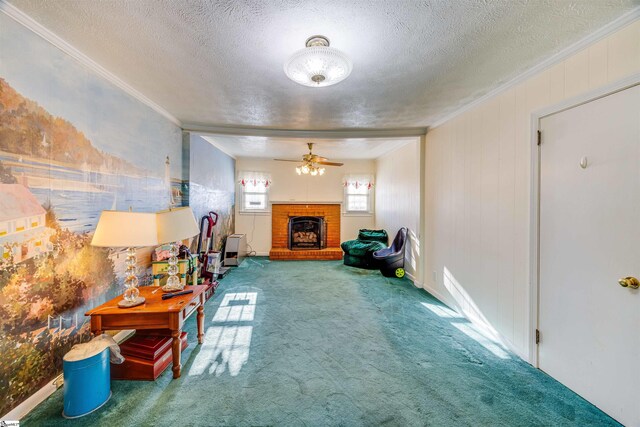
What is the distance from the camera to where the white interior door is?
5.01ft

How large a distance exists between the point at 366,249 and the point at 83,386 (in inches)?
175

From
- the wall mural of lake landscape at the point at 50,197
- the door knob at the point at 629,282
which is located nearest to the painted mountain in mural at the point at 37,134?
the wall mural of lake landscape at the point at 50,197

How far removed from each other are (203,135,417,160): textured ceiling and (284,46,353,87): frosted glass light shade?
268 centimetres

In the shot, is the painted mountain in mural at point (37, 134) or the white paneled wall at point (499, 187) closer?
the painted mountain in mural at point (37, 134)

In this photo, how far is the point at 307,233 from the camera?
21.9 feet

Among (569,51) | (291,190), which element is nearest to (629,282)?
(569,51)

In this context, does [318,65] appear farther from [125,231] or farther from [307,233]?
[307,233]

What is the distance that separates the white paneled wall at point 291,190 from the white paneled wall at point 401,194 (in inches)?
27.3

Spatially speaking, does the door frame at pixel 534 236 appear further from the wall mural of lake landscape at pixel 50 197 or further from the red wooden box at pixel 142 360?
the wall mural of lake landscape at pixel 50 197

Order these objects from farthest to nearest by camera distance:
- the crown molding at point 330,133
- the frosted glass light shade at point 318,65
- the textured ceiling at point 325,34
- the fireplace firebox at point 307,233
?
the fireplace firebox at point 307,233 → the crown molding at point 330,133 → the frosted glass light shade at point 318,65 → the textured ceiling at point 325,34

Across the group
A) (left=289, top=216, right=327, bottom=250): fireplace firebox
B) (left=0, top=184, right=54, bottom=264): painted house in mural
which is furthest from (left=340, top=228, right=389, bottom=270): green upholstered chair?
(left=0, top=184, right=54, bottom=264): painted house in mural

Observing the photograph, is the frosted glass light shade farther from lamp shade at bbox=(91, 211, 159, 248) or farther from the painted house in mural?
the painted house in mural

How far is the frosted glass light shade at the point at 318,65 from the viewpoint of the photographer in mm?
1563

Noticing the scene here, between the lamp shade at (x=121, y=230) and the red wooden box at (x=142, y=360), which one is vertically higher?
the lamp shade at (x=121, y=230)
